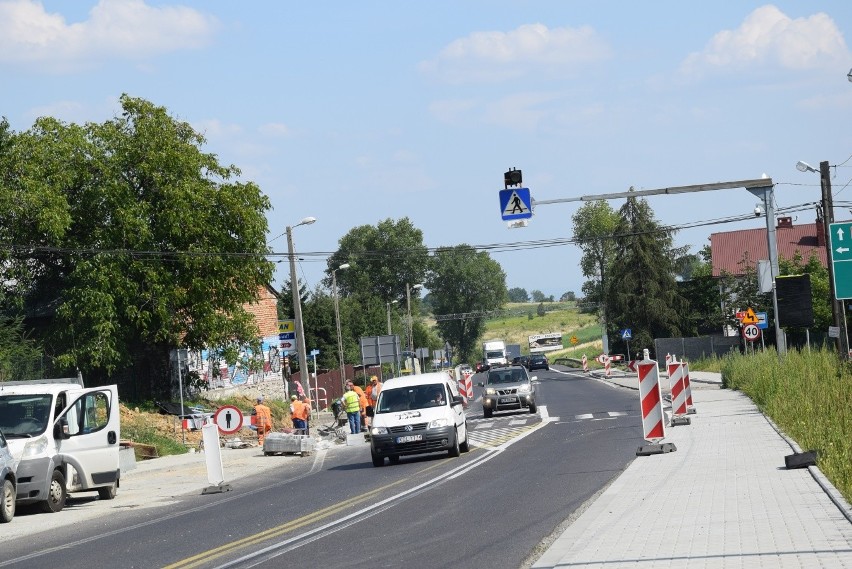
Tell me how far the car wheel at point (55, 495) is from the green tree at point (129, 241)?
23550 millimetres

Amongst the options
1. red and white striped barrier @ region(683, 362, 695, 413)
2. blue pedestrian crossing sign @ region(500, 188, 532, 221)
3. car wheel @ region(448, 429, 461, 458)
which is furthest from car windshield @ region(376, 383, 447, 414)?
red and white striped barrier @ region(683, 362, 695, 413)

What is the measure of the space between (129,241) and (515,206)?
21.5 m

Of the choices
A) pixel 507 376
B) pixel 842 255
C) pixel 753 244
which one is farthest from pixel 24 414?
pixel 753 244

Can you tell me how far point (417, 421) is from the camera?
2345 centimetres

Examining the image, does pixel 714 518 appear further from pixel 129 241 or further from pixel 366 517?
pixel 129 241

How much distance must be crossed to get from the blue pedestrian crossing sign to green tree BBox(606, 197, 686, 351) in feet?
201

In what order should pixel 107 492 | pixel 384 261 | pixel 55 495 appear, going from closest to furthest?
pixel 55 495 → pixel 107 492 → pixel 384 261

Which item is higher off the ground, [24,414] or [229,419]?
[24,414]

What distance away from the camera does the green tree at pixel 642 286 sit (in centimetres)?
8775

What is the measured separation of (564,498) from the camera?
1464cm

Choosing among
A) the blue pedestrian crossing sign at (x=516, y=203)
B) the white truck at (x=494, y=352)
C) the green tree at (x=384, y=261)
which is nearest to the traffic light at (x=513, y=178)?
the blue pedestrian crossing sign at (x=516, y=203)

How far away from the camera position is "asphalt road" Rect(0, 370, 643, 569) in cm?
1118

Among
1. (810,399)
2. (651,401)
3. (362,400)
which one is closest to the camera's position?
(651,401)

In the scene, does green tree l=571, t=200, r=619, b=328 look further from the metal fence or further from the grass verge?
the grass verge
